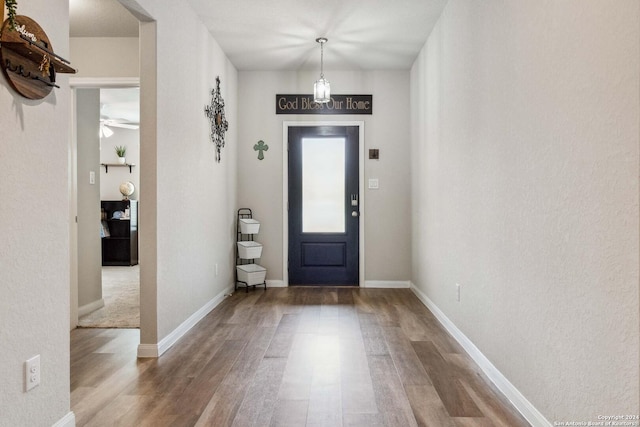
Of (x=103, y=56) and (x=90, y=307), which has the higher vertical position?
(x=103, y=56)

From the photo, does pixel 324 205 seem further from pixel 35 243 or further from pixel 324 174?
pixel 35 243

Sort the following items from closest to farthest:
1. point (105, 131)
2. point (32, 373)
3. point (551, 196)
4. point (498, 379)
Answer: point (32, 373) < point (551, 196) < point (498, 379) < point (105, 131)

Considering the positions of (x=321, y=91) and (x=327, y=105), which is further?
(x=327, y=105)

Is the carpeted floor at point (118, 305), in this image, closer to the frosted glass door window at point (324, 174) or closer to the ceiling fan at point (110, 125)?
the frosted glass door window at point (324, 174)

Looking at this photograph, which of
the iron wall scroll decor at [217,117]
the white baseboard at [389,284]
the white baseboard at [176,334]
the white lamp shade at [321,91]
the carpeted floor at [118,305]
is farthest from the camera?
the white baseboard at [389,284]

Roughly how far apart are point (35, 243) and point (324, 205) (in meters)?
3.95

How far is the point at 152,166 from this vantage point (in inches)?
116

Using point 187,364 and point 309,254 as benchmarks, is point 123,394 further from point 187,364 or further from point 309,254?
point 309,254

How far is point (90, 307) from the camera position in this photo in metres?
4.23

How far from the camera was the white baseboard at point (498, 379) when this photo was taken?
1.99m

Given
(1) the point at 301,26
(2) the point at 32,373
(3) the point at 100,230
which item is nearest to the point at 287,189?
(1) the point at 301,26

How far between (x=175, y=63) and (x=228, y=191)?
1.96 meters

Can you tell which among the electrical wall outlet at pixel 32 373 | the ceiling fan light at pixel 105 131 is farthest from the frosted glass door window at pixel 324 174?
the ceiling fan light at pixel 105 131

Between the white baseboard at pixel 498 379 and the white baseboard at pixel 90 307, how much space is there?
326cm
